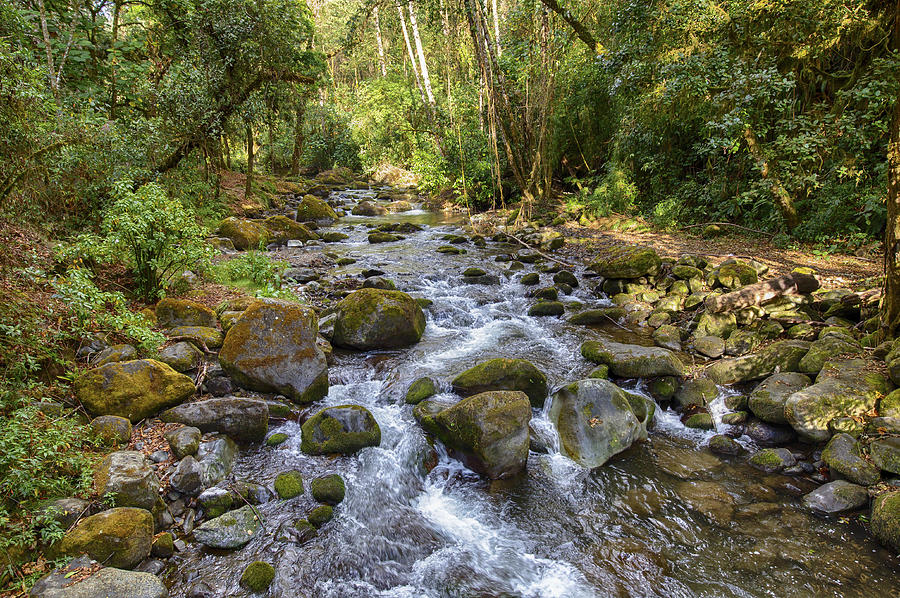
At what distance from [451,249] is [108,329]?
9829 millimetres

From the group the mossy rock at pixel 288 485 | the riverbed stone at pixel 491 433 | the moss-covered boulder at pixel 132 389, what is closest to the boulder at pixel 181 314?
the moss-covered boulder at pixel 132 389

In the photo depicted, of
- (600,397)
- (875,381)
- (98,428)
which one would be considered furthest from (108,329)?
(875,381)

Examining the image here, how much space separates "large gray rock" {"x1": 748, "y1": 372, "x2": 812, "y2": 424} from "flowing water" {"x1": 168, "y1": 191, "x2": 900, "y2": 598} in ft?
2.56

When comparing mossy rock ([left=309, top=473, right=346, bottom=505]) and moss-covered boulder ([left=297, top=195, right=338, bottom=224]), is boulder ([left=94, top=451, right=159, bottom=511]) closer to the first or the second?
mossy rock ([left=309, top=473, right=346, bottom=505])

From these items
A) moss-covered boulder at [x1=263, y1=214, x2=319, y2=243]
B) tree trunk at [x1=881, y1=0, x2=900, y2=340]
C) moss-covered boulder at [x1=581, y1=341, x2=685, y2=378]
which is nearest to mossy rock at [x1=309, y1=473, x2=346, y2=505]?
moss-covered boulder at [x1=581, y1=341, x2=685, y2=378]

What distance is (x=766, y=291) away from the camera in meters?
7.25

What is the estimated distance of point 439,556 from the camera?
3.95 m

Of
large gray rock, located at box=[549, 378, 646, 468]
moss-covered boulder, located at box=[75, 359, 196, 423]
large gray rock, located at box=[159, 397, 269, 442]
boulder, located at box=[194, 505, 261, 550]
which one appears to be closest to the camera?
boulder, located at box=[194, 505, 261, 550]

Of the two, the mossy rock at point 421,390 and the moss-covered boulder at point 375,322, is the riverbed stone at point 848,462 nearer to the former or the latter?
the mossy rock at point 421,390

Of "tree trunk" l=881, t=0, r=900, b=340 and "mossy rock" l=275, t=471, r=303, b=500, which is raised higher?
"tree trunk" l=881, t=0, r=900, b=340

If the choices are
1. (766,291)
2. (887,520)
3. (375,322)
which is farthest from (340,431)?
(766,291)

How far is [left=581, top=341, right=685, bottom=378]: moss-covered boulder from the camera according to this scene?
6.22m

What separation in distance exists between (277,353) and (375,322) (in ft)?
6.91

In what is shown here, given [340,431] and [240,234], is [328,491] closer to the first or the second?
[340,431]
